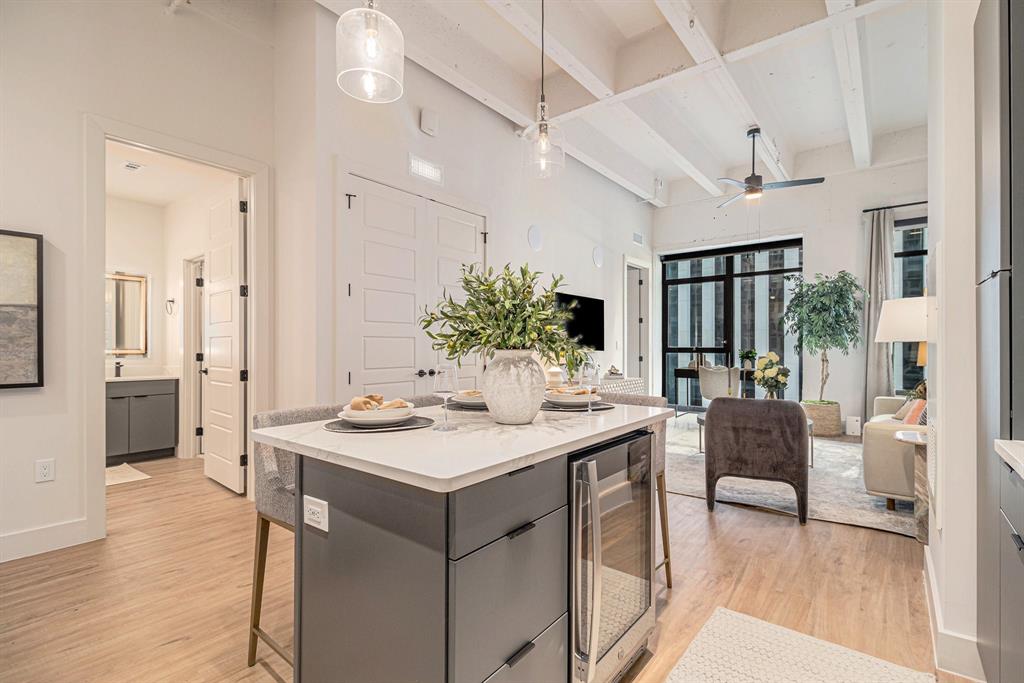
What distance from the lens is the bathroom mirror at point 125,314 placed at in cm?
551

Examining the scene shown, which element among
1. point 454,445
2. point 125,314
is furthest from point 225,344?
point 454,445

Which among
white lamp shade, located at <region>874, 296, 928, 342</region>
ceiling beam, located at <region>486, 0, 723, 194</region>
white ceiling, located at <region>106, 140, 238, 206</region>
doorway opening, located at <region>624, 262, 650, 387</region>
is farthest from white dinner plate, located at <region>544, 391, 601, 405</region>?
doorway opening, located at <region>624, 262, 650, 387</region>

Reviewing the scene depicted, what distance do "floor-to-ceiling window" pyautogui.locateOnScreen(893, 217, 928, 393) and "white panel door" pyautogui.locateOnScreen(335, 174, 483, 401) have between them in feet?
18.7

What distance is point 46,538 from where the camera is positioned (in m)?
2.77

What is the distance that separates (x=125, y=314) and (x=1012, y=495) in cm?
712

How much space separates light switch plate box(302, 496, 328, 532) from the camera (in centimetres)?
136

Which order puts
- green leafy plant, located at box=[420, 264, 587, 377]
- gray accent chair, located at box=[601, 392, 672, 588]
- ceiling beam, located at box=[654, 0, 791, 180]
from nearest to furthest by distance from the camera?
green leafy plant, located at box=[420, 264, 587, 377], gray accent chair, located at box=[601, 392, 672, 588], ceiling beam, located at box=[654, 0, 791, 180]

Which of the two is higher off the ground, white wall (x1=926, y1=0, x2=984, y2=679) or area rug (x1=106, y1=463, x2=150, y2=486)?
white wall (x1=926, y1=0, x2=984, y2=679)

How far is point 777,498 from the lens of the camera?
3.72 meters

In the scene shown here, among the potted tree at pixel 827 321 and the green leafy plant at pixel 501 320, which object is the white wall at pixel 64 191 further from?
the potted tree at pixel 827 321

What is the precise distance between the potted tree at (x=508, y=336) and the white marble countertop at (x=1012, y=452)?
112 cm

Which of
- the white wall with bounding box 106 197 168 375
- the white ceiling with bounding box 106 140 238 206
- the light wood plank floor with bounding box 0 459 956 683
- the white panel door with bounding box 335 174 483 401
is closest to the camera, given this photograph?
the light wood plank floor with bounding box 0 459 956 683

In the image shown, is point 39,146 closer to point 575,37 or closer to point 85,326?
point 85,326

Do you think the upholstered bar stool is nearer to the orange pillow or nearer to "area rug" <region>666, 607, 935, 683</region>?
"area rug" <region>666, 607, 935, 683</region>
